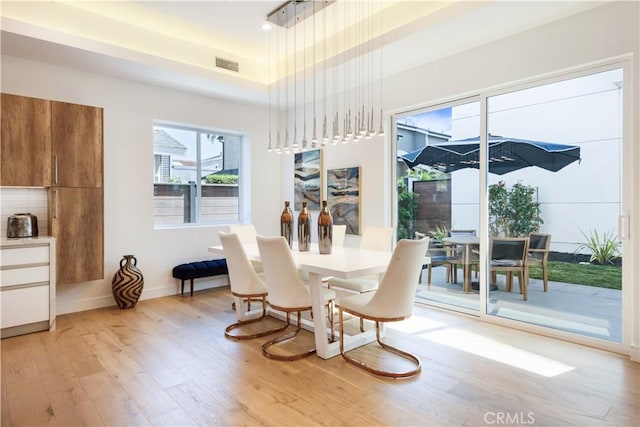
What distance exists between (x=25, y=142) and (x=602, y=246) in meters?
5.46

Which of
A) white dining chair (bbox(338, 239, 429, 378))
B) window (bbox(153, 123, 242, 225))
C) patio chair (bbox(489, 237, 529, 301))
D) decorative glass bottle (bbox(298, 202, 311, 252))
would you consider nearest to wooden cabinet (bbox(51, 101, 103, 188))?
window (bbox(153, 123, 242, 225))

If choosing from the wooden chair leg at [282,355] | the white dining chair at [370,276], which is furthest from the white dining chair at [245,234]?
the wooden chair leg at [282,355]

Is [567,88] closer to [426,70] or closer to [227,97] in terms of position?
[426,70]

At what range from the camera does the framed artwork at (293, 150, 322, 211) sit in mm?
5652

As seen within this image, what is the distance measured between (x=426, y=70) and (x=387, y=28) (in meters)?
0.71

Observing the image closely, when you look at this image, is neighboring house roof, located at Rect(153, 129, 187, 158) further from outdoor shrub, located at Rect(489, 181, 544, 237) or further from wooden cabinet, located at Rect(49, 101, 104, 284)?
outdoor shrub, located at Rect(489, 181, 544, 237)

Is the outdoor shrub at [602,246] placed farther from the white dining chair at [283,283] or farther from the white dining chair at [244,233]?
the white dining chair at [244,233]

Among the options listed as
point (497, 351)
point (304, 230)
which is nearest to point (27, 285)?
point (304, 230)

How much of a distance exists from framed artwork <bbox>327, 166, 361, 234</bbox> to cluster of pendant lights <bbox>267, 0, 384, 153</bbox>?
61 cm

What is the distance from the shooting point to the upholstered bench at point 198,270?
485cm

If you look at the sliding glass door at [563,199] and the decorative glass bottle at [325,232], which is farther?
the decorative glass bottle at [325,232]

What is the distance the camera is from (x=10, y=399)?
7.58ft

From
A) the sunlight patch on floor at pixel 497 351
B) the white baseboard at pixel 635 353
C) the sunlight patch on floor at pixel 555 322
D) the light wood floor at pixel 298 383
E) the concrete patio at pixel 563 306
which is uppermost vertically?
the concrete patio at pixel 563 306

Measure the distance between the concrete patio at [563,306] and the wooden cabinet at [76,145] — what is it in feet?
14.0
